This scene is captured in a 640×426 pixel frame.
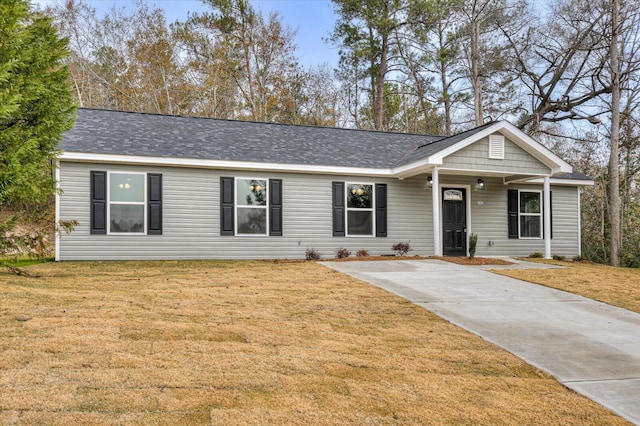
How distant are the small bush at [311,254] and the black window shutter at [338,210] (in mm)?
757

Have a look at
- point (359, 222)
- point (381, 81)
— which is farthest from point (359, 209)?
point (381, 81)

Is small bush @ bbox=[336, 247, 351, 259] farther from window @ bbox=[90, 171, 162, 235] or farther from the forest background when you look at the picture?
the forest background

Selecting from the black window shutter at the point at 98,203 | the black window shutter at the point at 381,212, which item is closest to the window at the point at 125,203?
the black window shutter at the point at 98,203

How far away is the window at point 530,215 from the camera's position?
15539 millimetres

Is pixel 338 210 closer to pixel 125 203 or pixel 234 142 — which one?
pixel 234 142

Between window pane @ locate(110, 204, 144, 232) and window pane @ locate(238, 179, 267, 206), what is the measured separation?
2.46 meters

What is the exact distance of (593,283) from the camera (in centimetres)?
950

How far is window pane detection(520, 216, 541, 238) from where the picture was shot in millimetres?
15523

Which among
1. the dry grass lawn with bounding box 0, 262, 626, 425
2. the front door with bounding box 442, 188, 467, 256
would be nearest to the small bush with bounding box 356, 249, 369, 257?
the front door with bounding box 442, 188, 467, 256

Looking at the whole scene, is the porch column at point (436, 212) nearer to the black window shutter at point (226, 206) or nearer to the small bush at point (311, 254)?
the small bush at point (311, 254)

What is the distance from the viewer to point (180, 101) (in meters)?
24.7

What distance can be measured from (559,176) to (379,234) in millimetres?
6526

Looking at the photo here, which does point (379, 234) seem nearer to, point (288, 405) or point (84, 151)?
point (84, 151)

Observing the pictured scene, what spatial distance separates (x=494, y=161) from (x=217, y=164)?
7.33 meters
